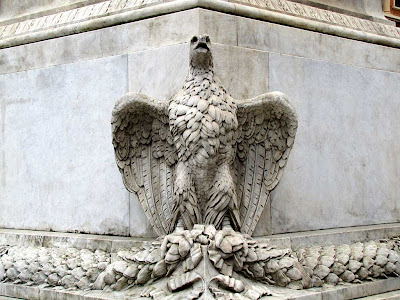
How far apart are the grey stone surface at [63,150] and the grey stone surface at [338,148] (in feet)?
5.59

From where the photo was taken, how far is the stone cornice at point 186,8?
834 centimetres

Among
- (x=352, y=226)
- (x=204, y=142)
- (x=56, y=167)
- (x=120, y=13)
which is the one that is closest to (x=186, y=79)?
(x=204, y=142)

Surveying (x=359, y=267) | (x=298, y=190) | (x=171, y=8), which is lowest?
(x=359, y=267)

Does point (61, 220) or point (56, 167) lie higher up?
point (56, 167)

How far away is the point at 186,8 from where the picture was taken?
808cm

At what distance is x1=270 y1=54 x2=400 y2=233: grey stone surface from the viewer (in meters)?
8.73

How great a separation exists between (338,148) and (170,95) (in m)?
2.23

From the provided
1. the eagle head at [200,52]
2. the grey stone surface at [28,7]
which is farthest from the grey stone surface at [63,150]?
the eagle head at [200,52]

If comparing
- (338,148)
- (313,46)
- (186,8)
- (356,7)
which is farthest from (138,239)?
(356,7)

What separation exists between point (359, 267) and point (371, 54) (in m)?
2.94

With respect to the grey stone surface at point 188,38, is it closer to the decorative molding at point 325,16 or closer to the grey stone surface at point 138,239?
the decorative molding at point 325,16

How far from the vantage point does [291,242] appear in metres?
8.20

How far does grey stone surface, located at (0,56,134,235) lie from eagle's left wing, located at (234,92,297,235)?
1261 mm

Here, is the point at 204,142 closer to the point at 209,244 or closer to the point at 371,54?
the point at 209,244
